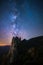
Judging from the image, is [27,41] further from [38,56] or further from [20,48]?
[38,56]

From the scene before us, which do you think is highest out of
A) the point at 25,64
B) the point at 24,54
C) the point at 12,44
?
the point at 12,44

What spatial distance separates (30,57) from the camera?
25219 millimetres

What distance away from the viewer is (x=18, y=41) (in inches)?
1175

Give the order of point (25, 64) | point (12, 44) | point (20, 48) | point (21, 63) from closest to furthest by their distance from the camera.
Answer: point (25, 64) → point (21, 63) → point (20, 48) → point (12, 44)

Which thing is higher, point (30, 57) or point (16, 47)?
point (16, 47)

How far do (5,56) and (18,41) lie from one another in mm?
3976

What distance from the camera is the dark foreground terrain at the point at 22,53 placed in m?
24.5

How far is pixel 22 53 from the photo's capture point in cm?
2722

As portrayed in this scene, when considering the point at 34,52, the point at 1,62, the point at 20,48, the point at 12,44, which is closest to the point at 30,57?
the point at 34,52

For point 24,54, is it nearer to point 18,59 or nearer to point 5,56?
point 18,59

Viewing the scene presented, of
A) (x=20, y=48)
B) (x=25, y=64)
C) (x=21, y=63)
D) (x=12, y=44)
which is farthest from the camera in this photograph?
(x=12, y=44)

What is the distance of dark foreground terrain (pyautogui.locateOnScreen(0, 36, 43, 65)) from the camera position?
24469mm

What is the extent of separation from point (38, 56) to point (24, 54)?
2.82 meters

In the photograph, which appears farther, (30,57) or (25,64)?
(30,57)
